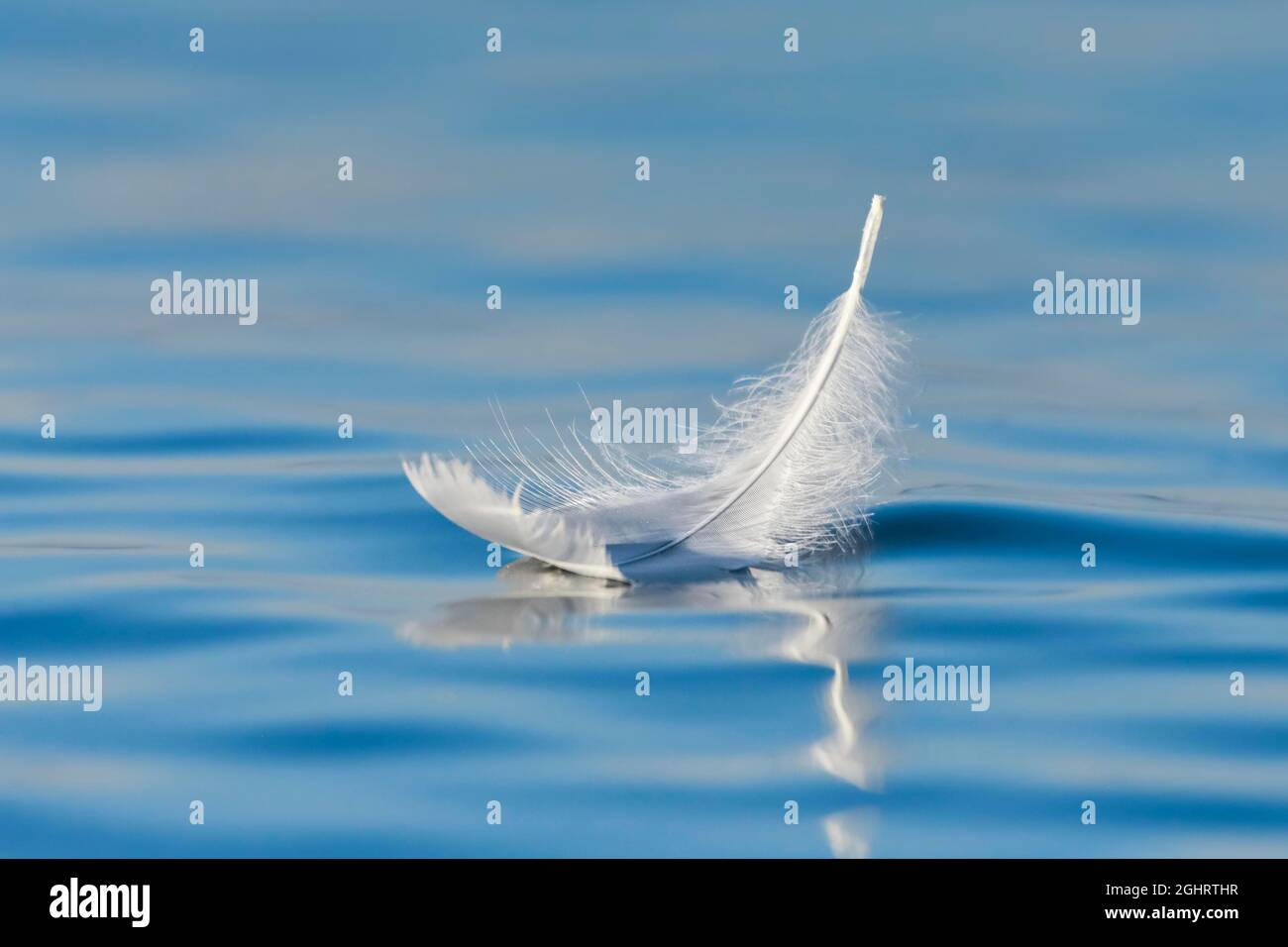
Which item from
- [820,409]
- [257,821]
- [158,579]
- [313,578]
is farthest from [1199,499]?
[257,821]

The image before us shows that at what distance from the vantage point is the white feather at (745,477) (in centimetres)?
712

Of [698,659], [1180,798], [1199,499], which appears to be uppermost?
[1199,499]

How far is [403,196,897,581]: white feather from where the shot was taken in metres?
7.12

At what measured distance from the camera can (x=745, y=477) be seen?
730 cm

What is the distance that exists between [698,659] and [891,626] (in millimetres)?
846

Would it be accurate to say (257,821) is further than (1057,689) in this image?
No

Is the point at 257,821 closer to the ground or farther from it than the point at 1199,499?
closer to the ground

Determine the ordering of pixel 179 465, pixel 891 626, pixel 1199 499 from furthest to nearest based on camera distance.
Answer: pixel 179 465
pixel 1199 499
pixel 891 626

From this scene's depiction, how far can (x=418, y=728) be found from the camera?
19.1 feet

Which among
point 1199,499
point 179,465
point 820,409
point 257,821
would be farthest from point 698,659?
point 179,465

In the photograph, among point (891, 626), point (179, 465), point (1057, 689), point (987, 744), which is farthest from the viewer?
point (179, 465)

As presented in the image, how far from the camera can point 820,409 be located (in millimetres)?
7199

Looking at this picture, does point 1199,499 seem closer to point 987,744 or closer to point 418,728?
point 987,744

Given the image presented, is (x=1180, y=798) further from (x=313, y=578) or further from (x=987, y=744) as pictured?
(x=313, y=578)
